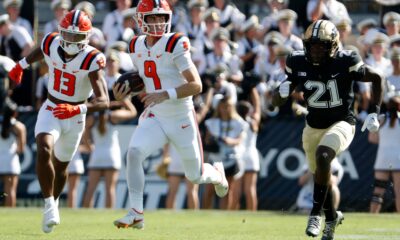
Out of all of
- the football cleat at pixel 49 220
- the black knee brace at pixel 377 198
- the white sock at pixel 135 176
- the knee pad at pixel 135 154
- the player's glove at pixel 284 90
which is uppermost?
the player's glove at pixel 284 90

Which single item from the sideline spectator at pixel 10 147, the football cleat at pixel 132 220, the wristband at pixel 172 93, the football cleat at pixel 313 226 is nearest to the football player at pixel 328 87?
the football cleat at pixel 313 226

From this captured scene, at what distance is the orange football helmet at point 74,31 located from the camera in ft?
30.7

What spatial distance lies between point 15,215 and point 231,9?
4.53m

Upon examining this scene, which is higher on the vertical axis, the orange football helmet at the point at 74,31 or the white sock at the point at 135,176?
the orange football helmet at the point at 74,31

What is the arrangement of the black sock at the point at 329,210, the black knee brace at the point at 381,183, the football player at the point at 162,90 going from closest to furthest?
the black sock at the point at 329,210 < the football player at the point at 162,90 < the black knee brace at the point at 381,183

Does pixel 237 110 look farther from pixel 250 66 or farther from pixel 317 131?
pixel 317 131

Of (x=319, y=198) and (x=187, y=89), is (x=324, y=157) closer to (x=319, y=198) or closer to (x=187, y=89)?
(x=319, y=198)

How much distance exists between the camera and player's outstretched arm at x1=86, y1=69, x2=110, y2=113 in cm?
925

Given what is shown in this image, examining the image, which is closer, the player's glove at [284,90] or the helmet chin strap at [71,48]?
the player's glove at [284,90]

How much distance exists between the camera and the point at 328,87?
321 inches

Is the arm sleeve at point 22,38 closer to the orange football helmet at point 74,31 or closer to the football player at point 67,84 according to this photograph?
the football player at point 67,84

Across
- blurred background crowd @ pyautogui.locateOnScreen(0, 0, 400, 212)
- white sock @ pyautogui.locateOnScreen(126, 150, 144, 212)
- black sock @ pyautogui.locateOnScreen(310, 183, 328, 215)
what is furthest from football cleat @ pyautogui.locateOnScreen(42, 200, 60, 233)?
blurred background crowd @ pyautogui.locateOnScreen(0, 0, 400, 212)

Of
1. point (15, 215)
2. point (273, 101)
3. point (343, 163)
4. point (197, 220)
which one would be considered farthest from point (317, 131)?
point (343, 163)

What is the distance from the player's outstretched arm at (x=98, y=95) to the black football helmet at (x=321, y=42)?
197cm
